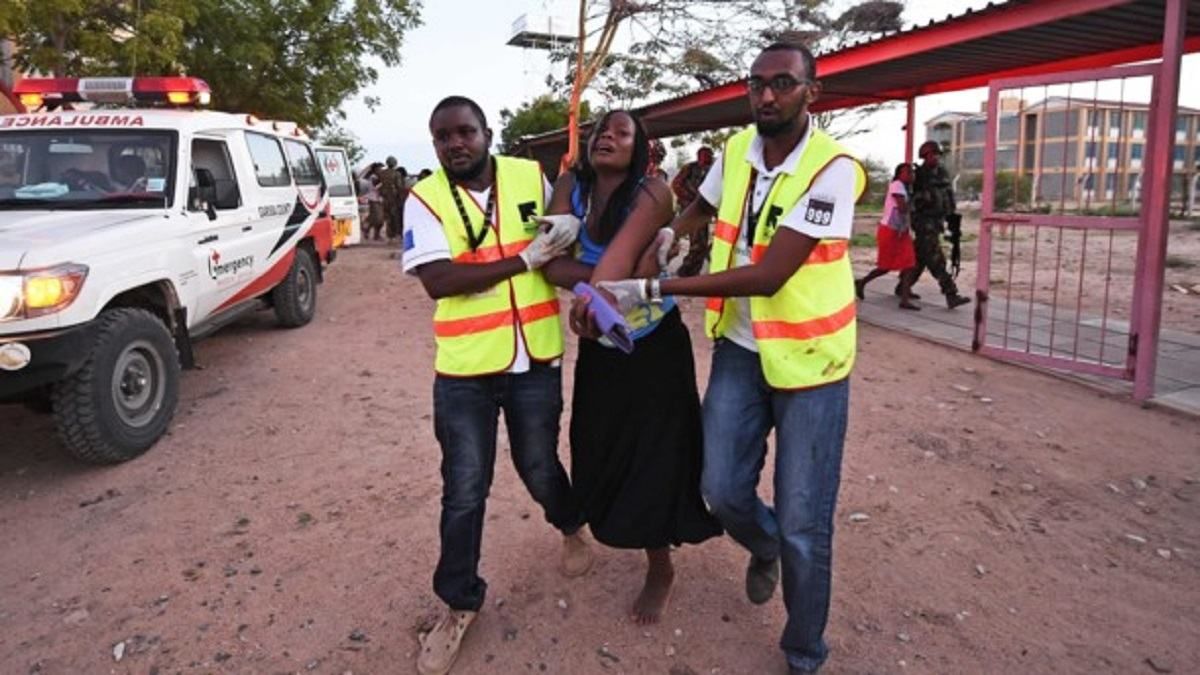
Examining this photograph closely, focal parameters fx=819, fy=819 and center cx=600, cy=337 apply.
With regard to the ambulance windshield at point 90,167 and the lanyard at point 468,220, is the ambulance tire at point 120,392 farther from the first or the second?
the lanyard at point 468,220

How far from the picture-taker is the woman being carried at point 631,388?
8.06ft

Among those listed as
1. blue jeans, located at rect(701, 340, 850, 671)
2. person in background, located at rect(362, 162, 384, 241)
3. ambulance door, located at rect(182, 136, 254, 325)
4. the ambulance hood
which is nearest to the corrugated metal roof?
ambulance door, located at rect(182, 136, 254, 325)

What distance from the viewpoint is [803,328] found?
2213mm

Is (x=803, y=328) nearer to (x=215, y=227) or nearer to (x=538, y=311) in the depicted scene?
(x=538, y=311)

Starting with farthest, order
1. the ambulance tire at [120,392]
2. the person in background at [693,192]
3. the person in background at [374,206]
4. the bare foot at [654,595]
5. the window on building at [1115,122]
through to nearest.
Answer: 1. the person in background at [374,206]
2. the person in background at [693,192]
3. the window on building at [1115,122]
4. the ambulance tire at [120,392]
5. the bare foot at [654,595]

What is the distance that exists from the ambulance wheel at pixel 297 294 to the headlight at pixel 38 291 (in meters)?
3.67

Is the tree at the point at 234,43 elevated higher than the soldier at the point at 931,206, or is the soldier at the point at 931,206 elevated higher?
the tree at the point at 234,43

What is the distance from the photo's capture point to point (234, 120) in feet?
21.0

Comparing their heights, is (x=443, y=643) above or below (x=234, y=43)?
below

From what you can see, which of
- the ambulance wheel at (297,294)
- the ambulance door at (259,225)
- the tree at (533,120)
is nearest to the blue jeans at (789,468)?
the ambulance door at (259,225)

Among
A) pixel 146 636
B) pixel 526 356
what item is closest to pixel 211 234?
pixel 146 636

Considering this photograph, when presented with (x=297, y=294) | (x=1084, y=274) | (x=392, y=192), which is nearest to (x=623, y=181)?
(x=297, y=294)

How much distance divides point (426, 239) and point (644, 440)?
90cm

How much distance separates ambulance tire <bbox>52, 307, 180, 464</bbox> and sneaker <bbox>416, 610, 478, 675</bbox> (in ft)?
8.10
